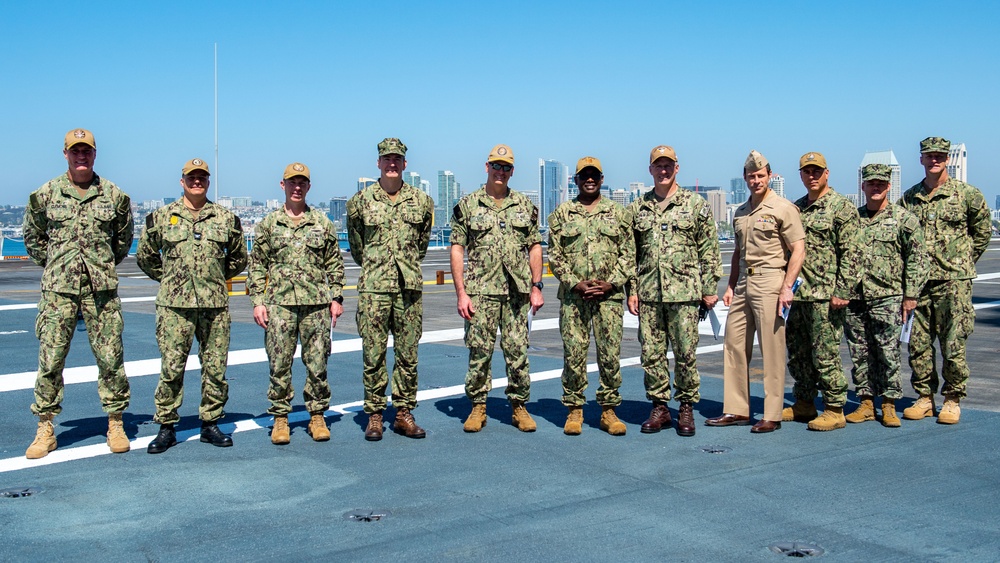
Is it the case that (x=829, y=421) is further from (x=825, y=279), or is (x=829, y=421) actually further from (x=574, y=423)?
(x=574, y=423)

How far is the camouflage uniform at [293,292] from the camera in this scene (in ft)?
19.7

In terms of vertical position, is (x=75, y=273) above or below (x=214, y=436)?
above

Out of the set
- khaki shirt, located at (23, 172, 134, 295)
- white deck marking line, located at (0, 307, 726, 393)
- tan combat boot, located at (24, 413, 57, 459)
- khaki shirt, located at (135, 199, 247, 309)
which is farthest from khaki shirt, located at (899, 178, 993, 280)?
tan combat boot, located at (24, 413, 57, 459)

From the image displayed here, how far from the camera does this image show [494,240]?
627cm

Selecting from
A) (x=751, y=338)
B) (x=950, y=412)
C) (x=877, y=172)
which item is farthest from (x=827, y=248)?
(x=950, y=412)

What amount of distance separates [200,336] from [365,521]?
2.24 meters

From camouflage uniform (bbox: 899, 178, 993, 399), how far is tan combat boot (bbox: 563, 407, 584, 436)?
2.43m

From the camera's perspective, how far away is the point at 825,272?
636 centimetres

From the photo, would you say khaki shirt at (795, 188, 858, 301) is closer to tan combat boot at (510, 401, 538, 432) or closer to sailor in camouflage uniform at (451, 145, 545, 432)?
sailor in camouflage uniform at (451, 145, 545, 432)

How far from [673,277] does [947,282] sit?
2072 mm

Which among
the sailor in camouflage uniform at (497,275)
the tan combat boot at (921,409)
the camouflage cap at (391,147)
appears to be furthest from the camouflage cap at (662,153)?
the tan combat boot at (921,409)

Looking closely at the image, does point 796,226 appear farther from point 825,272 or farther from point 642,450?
point 642,450

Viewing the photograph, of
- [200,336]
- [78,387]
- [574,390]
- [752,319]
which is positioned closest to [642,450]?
[574,390]

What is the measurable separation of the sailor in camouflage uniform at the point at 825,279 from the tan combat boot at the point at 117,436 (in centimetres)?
447
